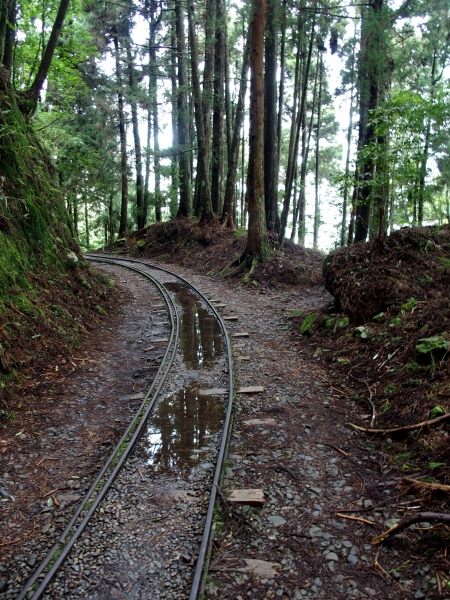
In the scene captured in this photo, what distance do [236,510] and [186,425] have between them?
174cm

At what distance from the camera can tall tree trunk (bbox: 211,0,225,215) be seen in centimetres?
1906

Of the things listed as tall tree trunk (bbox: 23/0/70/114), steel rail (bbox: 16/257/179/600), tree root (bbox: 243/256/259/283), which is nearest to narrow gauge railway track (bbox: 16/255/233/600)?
steel rail (bbox: 16/257/179/600)

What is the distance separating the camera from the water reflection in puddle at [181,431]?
471 centimetres

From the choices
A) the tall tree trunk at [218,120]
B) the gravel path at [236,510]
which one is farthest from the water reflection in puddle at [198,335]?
the tall tree trunk at [218,120]

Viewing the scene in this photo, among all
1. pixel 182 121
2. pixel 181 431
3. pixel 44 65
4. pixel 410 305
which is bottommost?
pixel 181 431

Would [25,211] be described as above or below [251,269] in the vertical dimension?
above

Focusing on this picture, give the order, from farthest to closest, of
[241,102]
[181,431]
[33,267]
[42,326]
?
[241,102] → [33,267] → [42,326] → [181,431]

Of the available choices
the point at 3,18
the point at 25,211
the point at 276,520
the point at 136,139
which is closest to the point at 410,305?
the point at 276,520

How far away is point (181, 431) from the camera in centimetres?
534

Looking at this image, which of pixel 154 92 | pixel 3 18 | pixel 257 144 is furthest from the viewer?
pixel 154 92

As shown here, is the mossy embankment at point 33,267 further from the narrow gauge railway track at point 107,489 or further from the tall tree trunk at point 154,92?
the tall tree trunk at point 154,92

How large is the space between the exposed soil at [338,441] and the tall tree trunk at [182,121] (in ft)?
42.0

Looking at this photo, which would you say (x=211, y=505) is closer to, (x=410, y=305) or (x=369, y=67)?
(x=410, y=305)

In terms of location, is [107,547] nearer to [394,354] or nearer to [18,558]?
[18,558]
